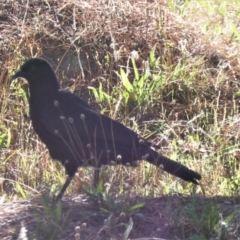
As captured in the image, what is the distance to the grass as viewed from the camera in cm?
640

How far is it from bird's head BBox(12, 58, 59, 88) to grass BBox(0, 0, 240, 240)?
0.71 m

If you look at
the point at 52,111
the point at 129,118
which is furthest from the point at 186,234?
the point at 129,118

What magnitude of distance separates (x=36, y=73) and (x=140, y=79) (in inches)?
76.1

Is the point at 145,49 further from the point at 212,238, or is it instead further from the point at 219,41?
the point at 212,238

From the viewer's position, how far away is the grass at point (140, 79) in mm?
6398

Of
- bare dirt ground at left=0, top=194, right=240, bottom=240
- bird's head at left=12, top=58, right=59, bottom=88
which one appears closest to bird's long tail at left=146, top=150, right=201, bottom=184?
bare dirt ground at left=0, top=194, right=240, bottom=240

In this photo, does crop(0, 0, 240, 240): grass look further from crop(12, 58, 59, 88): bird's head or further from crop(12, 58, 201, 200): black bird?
crop(12, 58, 59, 88): bird's head

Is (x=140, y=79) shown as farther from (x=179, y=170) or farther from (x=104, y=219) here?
(x=104, y=219)

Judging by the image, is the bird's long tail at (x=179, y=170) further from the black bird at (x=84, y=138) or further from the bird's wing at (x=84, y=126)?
the bird's wing at (x=84, y=126)

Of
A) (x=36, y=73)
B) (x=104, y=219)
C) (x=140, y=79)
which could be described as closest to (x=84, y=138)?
(x=36, y=73)

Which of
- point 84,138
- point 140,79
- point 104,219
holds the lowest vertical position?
point 104,219

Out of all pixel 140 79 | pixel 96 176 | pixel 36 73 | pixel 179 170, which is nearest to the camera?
pixel 96 176

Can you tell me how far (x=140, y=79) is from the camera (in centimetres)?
749

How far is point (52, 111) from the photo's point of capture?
18.1 feet
